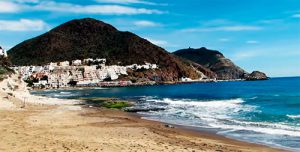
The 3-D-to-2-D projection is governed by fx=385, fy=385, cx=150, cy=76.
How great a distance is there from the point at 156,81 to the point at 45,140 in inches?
6687

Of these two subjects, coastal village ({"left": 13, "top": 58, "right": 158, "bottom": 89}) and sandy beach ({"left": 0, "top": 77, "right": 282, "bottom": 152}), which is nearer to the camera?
sandy beach ({"left": 0, "top": 77, "right": 282, "bottom": 152})

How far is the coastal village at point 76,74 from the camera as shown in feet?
557

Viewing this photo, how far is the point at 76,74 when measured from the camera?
180 m

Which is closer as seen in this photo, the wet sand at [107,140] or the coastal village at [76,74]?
the wet sand at [107,140]

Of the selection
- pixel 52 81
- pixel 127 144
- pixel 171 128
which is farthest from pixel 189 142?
pixel 52 81

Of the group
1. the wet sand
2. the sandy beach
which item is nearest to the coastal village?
the sandy beach

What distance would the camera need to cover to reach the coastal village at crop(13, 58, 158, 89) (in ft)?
557

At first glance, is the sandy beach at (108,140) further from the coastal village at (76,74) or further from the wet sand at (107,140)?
the coastal village at (76,74)

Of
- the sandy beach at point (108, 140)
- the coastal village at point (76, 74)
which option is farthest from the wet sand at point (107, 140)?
the coastal village at point (76, 74)

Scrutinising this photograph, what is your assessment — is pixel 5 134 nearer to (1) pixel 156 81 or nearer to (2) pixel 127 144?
(2) pixel 127 144

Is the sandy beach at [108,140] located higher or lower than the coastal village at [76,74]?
lower

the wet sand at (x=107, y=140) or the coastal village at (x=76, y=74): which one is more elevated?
the coastal village at (x=76, y=74)

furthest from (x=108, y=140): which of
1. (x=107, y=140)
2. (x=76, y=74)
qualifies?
(x=76, y=74)

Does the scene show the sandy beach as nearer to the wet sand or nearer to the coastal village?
the wet sand
